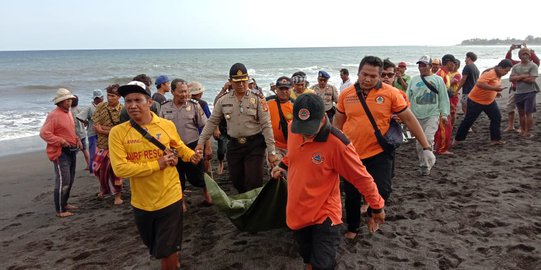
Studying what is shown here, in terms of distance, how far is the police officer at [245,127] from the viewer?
175 inches

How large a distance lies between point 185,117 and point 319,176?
2924 millimetres

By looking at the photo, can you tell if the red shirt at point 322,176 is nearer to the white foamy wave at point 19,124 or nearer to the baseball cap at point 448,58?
the baseball cap at point 448,58

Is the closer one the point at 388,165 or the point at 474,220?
the point at 388,165

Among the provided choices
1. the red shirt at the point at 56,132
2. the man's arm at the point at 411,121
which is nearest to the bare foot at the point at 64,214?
the red shirt at the point at 56,132

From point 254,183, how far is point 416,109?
3.26m

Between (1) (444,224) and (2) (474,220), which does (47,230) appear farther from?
(2) (474,220)

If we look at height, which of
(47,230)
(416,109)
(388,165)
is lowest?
(47,230)

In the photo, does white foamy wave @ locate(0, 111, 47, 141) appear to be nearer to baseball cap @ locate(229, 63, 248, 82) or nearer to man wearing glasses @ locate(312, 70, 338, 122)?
man wearing glasses @ locate(312, 70, 338, 122)

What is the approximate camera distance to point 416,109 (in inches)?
243

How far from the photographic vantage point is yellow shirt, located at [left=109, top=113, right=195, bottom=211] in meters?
2.92

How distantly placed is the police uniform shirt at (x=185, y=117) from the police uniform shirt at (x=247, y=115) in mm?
670

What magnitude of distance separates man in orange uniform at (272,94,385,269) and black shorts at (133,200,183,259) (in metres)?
1.04

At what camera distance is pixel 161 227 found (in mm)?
3145

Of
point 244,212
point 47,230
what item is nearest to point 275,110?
point 244,212
